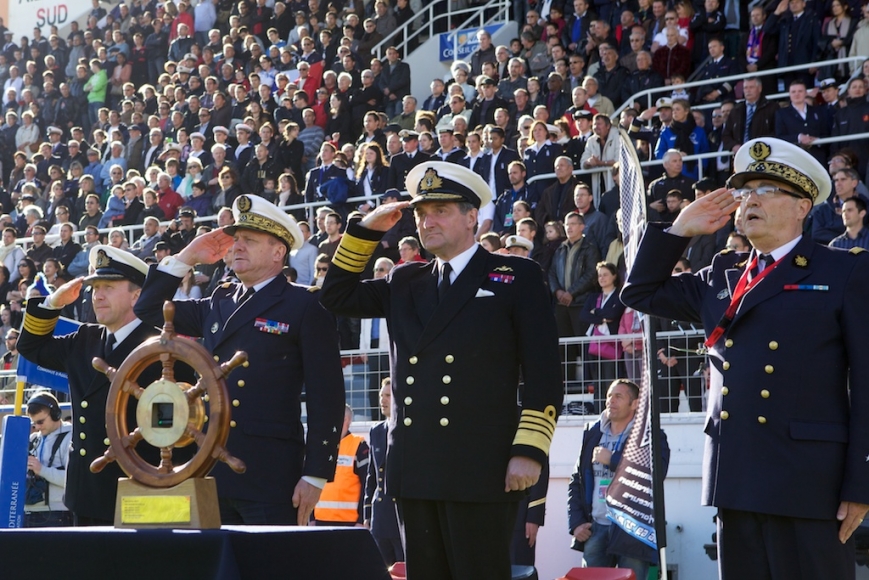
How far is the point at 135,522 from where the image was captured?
3.48 metres

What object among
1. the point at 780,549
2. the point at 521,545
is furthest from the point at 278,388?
the point at 521,545

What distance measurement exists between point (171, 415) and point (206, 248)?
60.4 inches

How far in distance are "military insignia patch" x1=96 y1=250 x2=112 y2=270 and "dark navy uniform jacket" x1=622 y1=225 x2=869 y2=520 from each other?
2528mm

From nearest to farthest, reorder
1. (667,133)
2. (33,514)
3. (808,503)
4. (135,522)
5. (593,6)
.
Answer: (135,522) → (808,503) → (33,514) → (667,133) → (593,6)

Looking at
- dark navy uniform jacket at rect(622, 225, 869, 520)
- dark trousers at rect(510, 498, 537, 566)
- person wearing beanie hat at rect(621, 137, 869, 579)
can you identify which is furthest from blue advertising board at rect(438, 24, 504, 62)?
dark navy uniform jacket at rect(622, 225, 869, 520)

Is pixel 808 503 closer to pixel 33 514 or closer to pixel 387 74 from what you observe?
pixel 33 514

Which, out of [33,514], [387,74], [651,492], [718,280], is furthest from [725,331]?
[387,74]

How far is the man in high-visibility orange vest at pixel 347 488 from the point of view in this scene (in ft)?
29.6

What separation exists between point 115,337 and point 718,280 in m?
2.45

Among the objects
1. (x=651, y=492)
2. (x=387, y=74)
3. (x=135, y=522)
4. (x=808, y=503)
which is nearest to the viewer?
(x=135, y=522)

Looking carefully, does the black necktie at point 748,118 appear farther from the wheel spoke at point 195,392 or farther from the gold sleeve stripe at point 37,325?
the wheel spoke at point 195,392

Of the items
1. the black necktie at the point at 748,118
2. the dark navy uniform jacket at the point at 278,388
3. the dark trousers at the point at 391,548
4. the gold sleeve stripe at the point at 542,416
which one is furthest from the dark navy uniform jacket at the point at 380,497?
the black necktie at the point at 748,118

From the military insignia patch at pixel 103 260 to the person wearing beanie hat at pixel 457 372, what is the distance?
135 centimetres

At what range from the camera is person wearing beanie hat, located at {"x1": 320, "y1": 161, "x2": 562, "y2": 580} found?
3975 millimetres
